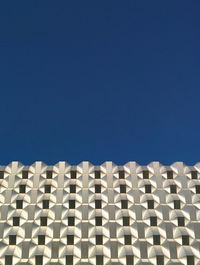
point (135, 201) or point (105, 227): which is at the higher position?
point (135, 201)

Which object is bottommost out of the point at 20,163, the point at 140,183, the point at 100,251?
the point at 100,251

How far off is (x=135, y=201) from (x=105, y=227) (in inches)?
73.2

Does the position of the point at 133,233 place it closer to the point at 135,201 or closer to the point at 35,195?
the point at 135,201

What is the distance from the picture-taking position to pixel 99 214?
781 inches

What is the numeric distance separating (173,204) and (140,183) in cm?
178

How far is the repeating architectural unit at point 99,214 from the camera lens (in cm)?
1878

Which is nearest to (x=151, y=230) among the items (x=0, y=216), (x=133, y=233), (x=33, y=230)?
(x=133, y=233)

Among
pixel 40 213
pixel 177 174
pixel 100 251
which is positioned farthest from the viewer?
pixel 177 174

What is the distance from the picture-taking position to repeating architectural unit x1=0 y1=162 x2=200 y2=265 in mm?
18781

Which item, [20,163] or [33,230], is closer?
[33,230]

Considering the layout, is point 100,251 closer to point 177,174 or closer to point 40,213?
point 40,213

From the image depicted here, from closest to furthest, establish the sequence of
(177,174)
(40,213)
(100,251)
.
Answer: (100,251), (40,213), (177,174)

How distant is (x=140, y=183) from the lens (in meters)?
21.0

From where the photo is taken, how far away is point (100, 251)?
18.8 m
